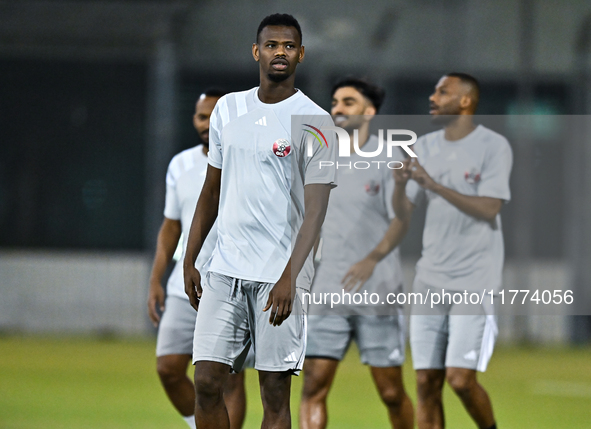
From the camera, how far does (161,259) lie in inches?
215

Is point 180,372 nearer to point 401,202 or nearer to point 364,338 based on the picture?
point 364,338

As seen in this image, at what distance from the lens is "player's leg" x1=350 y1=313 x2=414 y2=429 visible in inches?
215

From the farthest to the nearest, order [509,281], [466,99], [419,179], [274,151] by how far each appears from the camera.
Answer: [509,281] → [466,99] → [419,179] → [274,151]

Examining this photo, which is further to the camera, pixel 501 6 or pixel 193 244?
pixel 501 6

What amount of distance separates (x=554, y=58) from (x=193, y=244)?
10.2 meters

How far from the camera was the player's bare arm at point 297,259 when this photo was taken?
368 cm

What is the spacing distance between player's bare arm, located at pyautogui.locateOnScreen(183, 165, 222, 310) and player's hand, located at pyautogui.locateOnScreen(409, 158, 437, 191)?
142 centimetres

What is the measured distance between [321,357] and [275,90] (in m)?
2.09

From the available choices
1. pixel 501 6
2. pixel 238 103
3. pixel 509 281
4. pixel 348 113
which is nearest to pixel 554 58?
pixel 501 6

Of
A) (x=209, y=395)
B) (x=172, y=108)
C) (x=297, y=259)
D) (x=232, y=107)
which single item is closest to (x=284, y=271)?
(x=297, y=259)

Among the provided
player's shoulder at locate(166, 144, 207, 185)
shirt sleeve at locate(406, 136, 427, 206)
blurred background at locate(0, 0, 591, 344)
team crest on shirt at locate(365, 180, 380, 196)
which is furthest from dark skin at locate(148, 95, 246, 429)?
blurred background at locate(0, 0, 591, 344)

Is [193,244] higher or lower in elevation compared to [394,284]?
higher

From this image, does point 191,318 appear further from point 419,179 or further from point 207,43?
point 207,43

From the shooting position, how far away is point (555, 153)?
505 inches
